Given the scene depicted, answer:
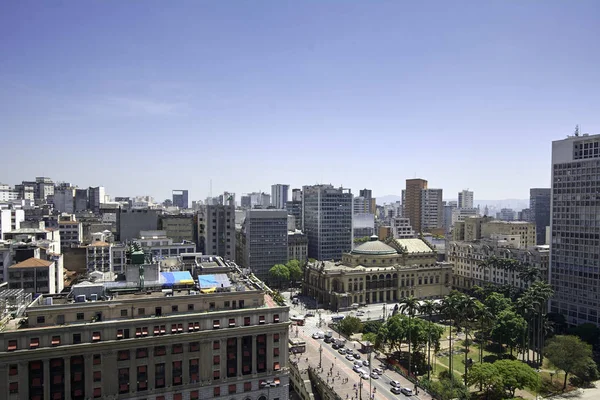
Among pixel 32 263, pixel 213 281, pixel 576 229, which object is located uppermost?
pixel 576 229

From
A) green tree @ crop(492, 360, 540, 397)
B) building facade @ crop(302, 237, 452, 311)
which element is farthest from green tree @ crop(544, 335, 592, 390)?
building facade @ crop(302, 237, 452, 311)

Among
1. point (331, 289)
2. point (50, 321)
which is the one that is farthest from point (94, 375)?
point (331, 289)

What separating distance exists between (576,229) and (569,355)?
52.6 meters

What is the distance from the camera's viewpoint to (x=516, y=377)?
92688 mm

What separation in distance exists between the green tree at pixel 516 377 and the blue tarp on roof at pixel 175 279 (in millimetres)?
66408

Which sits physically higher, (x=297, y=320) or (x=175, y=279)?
(x=175, y=279)

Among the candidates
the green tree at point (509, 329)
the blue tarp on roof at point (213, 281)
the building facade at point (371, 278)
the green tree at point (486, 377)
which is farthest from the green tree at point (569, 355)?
the building facade at point (371, 278)

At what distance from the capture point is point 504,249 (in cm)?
18762

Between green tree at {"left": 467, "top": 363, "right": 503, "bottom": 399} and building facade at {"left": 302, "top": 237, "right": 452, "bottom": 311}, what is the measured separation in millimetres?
80235

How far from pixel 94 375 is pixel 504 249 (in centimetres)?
16596

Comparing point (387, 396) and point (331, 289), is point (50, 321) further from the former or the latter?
point (331, 289)

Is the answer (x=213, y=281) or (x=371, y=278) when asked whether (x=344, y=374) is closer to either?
(x=213, y=281)

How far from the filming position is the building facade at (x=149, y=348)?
6719 cm

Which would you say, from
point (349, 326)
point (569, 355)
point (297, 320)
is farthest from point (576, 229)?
point (297, 320)
